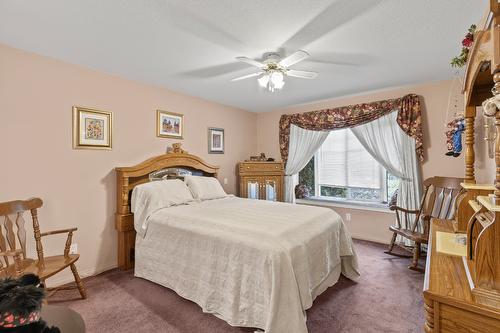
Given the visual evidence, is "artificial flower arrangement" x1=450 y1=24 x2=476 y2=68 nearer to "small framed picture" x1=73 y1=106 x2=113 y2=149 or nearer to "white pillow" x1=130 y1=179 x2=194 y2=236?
"white pillow" x1=130 y1=179 x2=194 y2=236

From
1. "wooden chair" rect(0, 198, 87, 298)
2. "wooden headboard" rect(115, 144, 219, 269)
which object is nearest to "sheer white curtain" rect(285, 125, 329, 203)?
"wooden headboard" rect(115, 144, 219, 269)

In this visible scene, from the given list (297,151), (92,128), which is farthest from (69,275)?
(297,151)

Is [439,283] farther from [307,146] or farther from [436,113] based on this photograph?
[307,146]

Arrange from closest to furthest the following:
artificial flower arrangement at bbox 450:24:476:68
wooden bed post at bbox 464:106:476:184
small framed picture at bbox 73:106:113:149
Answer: artificial flower arrangement at bbox 450:24:476:68 → wooden bed post at bbox 464:106:476:184 → small framed picture at bbox 73:106:113:149

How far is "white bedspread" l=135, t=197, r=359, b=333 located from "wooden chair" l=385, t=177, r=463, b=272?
86 centimetres

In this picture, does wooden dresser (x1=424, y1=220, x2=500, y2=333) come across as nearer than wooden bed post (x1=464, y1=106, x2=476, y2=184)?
Yes

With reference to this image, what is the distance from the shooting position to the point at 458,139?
2.91 meters

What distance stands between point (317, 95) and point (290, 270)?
3.09m

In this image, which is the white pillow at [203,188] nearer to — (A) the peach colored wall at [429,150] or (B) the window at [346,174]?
(B) the window at [346,174]

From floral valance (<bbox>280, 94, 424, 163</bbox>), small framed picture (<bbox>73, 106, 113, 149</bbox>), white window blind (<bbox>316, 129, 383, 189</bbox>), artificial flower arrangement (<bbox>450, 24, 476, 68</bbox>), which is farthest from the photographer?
white window blind (<bbox>316, 129, 383, 189</bbox>)

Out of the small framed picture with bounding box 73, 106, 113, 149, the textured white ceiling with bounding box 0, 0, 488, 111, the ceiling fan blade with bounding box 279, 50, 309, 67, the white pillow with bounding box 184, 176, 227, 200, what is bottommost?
the white pillow with bounding box 184, 176, 227, 200

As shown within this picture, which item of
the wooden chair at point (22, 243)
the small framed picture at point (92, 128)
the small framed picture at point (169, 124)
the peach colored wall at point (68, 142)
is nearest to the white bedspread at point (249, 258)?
the peach colored wall at point (68, 142)

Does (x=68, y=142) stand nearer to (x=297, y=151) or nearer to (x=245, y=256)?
(x=245, y=256)

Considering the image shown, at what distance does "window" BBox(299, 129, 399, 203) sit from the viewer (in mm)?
4012
